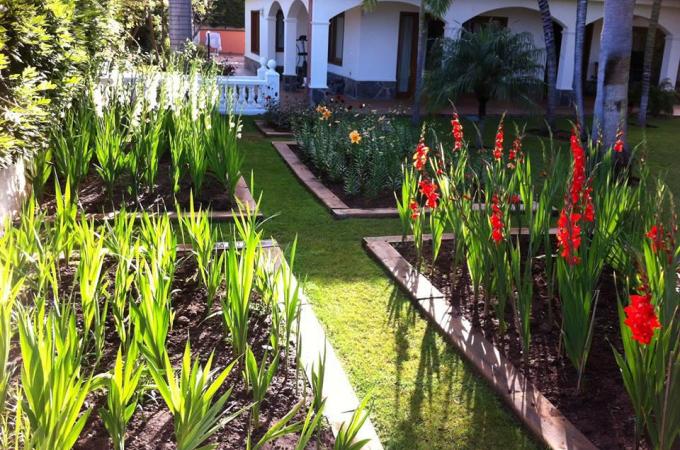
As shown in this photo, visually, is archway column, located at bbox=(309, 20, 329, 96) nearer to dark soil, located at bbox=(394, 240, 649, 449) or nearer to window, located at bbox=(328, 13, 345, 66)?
window, located at bbox=(328, 13, 345, 66)

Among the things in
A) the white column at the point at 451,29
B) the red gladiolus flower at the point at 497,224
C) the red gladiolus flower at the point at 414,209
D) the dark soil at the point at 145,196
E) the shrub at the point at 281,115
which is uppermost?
the white column at the point at 451,29

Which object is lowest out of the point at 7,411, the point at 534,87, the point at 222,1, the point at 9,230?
the point at 7,411

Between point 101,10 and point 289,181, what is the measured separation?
2498mm

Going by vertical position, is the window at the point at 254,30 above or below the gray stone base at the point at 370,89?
above

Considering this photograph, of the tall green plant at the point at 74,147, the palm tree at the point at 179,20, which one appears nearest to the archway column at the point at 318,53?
the palm tree at the point at 179,20

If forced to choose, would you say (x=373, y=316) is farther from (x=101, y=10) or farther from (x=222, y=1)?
(x=222, y=1)

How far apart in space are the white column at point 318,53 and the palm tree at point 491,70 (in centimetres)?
437

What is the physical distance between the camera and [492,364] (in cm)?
310

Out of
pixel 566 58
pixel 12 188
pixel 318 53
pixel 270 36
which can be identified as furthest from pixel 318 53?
pixel 12 188

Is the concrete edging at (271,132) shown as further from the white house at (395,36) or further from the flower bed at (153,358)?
the flower bed at (153,358)

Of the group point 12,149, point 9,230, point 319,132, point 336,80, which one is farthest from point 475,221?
point 336,80

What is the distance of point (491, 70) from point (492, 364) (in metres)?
7.21

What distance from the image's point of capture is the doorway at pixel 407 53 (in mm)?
15617

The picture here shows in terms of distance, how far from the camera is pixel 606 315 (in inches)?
144
